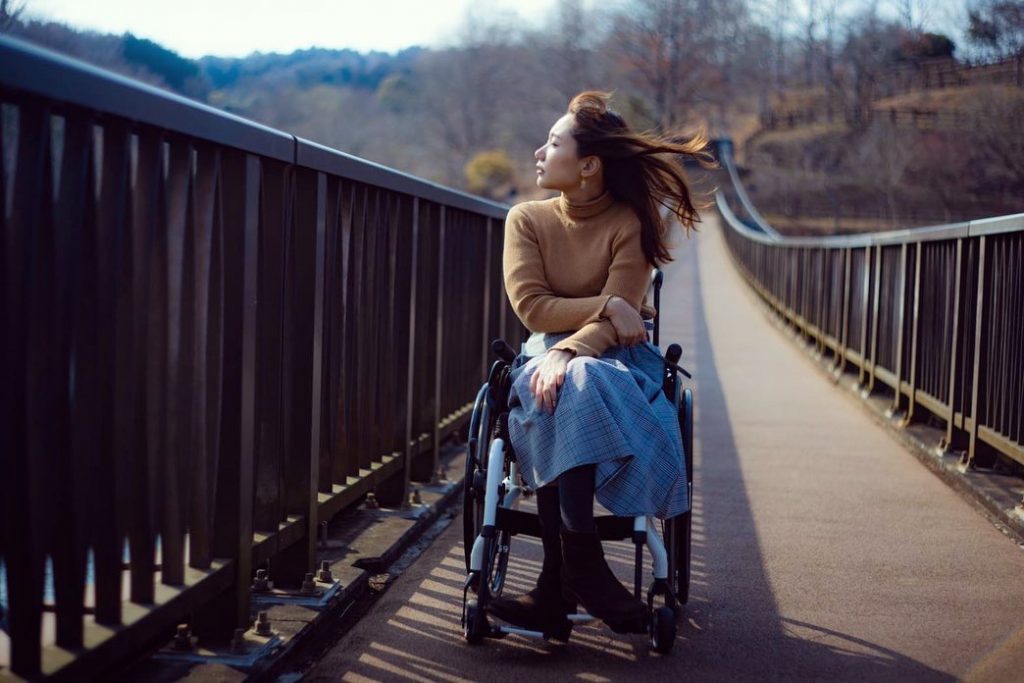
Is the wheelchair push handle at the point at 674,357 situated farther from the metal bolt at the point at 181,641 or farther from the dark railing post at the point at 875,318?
the dark railing post at the point at 875,318

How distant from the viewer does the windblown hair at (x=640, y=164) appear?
137 inches

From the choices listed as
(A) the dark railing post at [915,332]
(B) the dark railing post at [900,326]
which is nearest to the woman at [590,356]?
(A) the dark railing post at [915,332]

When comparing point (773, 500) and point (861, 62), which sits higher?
point (861, 62)

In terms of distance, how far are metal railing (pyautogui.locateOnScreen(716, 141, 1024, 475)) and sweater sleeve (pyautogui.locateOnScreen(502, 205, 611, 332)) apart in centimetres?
241

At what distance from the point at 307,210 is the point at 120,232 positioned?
45.7 inches

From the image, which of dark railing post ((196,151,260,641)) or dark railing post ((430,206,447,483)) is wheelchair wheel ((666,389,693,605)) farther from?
dark railing post ((430,206,447,483))

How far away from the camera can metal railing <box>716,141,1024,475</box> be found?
5.18m

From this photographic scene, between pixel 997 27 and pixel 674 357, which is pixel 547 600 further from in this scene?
pixel 997 27

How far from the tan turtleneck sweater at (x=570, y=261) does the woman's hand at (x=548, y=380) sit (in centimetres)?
20

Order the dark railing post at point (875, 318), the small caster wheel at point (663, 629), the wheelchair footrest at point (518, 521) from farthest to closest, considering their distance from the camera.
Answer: the dark railing post at point (875, 318) → the wheelchair footrest at point (518, 521) → the small caster wheel at point (663, 629)

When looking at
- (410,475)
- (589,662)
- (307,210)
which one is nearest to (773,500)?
(410,475)

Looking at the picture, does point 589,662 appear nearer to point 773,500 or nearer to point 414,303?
point 414,303

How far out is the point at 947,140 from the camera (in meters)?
19.0


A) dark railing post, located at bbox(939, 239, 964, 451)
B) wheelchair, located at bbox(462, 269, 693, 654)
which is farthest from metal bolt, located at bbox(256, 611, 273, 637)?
dark railing post, located at bbox(939, 239, 964, 451)
